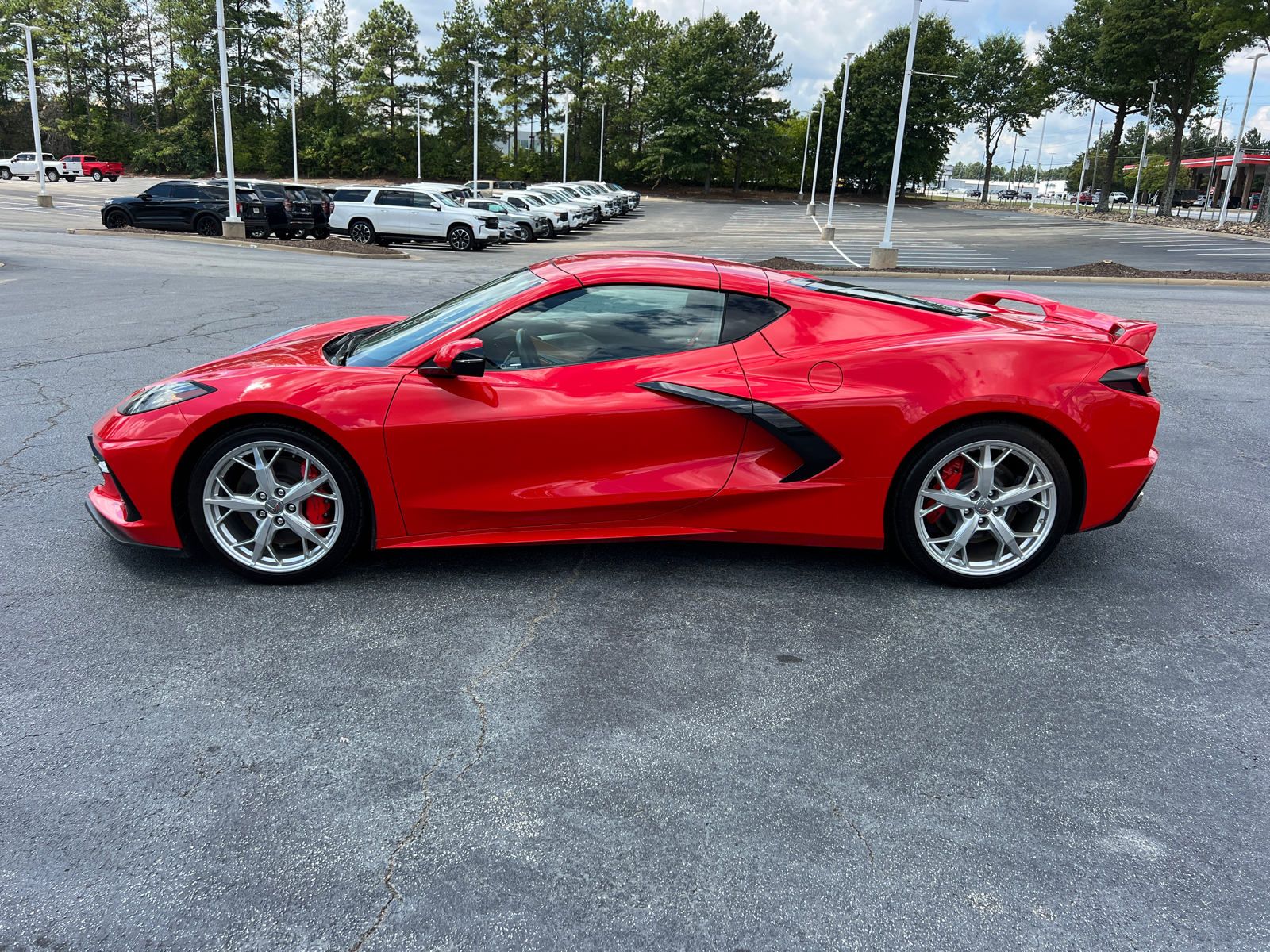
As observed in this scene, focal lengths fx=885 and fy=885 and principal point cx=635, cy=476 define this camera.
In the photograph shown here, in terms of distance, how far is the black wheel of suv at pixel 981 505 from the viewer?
3.85 m

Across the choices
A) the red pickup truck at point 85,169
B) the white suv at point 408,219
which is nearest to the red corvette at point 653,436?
the white suv at point 408,219

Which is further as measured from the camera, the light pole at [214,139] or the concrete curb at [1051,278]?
the light pole at [214,139]

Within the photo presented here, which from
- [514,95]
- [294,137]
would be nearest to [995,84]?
[514,95]

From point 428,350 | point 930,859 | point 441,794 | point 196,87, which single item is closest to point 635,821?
point 441,794

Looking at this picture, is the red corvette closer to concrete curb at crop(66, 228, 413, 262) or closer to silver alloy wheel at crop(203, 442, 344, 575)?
silver alloy wheel at crop(203, 442, 344, 575)

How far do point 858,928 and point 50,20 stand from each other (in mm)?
Answer: 112023

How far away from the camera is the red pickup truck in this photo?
204ft

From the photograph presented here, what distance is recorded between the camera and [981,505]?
391 centimetres

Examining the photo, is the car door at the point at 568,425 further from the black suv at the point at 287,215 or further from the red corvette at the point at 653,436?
the black suv at the point at 287,215

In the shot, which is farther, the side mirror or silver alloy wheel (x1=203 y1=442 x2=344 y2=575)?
silver alloy wheel (x1=203 y1=442 x2=344 y2=575)

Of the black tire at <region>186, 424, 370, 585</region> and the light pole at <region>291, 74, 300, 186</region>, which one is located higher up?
the light pole at <region>291, 74, 300, 186</region>

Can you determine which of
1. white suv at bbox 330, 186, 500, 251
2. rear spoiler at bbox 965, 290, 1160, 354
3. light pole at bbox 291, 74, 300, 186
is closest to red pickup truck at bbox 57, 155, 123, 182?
light pole at bbox 291, 74, 300, 186

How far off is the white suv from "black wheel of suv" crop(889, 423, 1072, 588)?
25168 mm

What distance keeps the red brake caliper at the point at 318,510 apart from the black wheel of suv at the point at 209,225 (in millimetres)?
25888
